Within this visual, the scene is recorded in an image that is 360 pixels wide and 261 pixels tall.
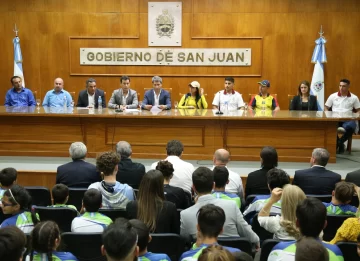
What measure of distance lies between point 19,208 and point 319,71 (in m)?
6.99

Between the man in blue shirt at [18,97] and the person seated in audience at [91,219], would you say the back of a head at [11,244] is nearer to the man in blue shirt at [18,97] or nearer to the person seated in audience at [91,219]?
the person seated in audience at [91,219]

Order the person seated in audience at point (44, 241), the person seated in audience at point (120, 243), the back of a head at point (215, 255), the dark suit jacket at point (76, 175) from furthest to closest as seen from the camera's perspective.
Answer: the dark suit jacket at point (76, 175) → the person seated in audience at point (44, 241) → the person seated in audience at point (120, 243) → the back of a head at point (215, 255)

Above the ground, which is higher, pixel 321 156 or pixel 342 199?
pixel 321 156

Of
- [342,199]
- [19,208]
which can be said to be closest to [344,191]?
[342,199]

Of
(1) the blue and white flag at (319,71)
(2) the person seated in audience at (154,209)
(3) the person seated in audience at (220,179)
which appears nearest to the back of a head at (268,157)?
(3) the person seated in audience at (220,179)

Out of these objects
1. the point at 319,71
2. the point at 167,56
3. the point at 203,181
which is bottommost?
the point at 203,181

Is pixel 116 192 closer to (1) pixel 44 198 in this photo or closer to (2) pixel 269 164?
(1) pixel 44 198

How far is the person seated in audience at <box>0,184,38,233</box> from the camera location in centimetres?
308

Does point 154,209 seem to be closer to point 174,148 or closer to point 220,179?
point 220,179

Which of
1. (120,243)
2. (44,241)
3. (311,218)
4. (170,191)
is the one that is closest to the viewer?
(120,243)

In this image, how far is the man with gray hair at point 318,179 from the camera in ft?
13.7

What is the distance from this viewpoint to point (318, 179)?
4.19m

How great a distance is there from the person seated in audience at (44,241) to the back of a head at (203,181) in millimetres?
1164

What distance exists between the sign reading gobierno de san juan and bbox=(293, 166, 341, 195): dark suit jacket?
206 inches
